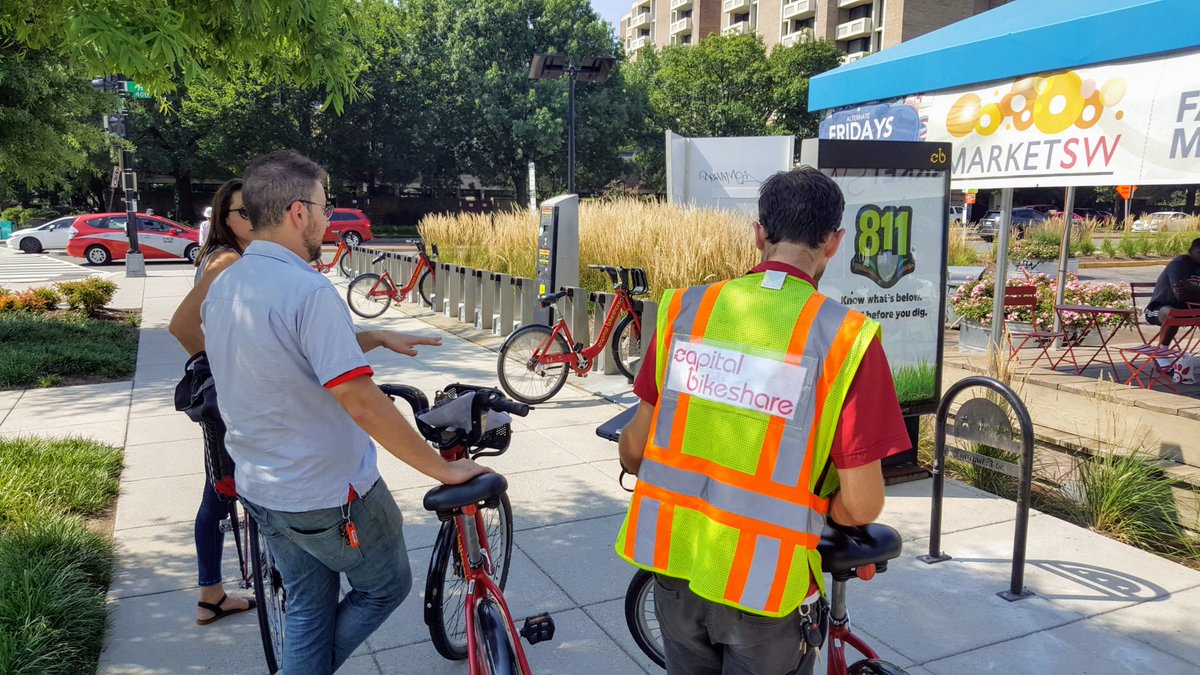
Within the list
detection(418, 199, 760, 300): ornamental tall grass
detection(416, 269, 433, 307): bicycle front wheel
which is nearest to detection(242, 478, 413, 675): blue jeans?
detection(418, 199, 760, 300): ornamental tall grass

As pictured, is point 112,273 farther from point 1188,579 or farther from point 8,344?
point 1188,579

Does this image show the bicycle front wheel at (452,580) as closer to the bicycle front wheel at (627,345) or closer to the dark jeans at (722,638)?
the dark jeans at (722,638)

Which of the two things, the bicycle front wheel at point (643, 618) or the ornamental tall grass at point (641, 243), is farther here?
the ornamental tall grass at point (641, 243)

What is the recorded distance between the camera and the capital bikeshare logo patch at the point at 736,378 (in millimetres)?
1834

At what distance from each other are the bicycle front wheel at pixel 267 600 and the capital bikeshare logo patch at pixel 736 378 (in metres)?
1.85

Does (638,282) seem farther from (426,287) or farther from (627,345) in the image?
(426,287)

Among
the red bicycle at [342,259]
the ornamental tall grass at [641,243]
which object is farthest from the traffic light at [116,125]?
the ornamental tall grass at [641,243]

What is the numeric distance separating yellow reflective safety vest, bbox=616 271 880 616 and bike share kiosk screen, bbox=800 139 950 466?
332 cm

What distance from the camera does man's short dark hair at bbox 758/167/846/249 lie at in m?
1.91

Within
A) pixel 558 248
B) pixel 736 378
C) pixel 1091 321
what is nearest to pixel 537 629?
pixel 736 378

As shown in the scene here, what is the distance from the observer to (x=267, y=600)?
130 inches

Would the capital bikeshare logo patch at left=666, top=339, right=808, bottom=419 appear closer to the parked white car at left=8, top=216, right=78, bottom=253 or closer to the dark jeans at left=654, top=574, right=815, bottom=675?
the dark jeans at left=654, top=574, right=815, bottom=675

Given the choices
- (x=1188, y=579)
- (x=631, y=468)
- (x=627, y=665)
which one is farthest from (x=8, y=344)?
(x=1188, y=579)

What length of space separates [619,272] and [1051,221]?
18.8 metres
